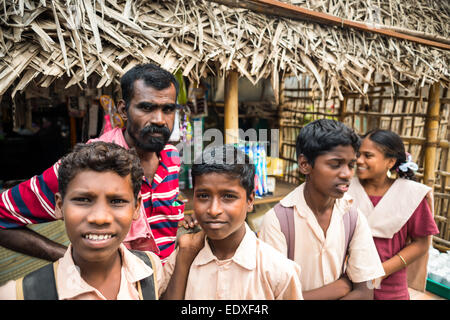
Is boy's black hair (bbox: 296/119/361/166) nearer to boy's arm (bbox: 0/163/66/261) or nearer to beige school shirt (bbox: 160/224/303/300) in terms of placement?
beige school shirt (bbox: 160/224/303/300)

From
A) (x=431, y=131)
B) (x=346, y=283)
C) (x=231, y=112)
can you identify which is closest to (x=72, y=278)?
(x=346, y=283)

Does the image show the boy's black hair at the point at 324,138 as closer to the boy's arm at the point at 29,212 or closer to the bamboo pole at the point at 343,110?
the boy's arm at the point at 29,212

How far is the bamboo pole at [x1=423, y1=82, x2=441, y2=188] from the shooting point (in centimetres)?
387

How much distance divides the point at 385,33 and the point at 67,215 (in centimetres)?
357

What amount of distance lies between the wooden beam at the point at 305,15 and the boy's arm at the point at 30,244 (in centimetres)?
229

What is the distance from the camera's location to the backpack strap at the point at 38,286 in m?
1.03

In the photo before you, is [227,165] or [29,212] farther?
[29,212]

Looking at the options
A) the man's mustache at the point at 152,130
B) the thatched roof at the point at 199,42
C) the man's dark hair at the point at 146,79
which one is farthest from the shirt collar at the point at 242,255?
the thatched roof at the point at 199,42

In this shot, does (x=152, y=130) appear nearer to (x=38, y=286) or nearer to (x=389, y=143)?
(x=38, y=286)

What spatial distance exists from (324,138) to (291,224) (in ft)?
1.67

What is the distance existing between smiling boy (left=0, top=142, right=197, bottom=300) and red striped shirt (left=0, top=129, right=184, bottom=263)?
340mm

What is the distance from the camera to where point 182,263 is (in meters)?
1.32
